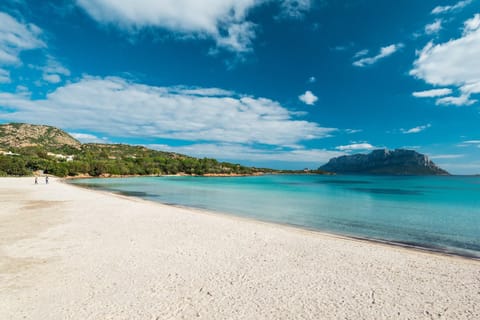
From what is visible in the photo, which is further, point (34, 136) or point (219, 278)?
point (34, 136)

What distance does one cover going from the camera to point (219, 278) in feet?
21.5

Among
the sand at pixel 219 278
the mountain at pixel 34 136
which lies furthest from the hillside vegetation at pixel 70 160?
the sand at pixel 219 278

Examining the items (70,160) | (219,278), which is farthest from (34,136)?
(219,278)

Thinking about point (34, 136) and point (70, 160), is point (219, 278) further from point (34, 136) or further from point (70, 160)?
point (34, 136)

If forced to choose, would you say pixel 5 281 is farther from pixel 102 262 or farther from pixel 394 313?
pixel 394 313

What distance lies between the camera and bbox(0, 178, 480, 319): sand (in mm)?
5035

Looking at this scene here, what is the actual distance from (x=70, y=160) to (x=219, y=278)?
10909 centimetres

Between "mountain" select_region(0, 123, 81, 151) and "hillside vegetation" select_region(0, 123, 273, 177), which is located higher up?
"mountain" select_region(0, 123, 81, 151)

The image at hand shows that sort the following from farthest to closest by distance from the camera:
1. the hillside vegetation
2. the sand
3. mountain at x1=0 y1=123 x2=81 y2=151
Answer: mountain at x1=0 y1=123 x2=81 y2=151 → the hillside vegetation → the sand

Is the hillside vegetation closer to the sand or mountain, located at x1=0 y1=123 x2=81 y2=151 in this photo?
mountain, located at x1=0 y1=123 x2=81 y2=151

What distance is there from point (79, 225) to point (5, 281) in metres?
6.63

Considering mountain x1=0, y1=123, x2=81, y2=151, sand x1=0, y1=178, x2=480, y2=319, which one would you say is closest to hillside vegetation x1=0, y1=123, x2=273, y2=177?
mountain x1=0, y1=123, x2=81, y2=151

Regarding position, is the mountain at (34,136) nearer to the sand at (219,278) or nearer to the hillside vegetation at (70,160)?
the hillside vegetation at (70,160)

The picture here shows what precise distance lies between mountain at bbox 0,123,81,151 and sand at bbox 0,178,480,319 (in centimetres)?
15336
